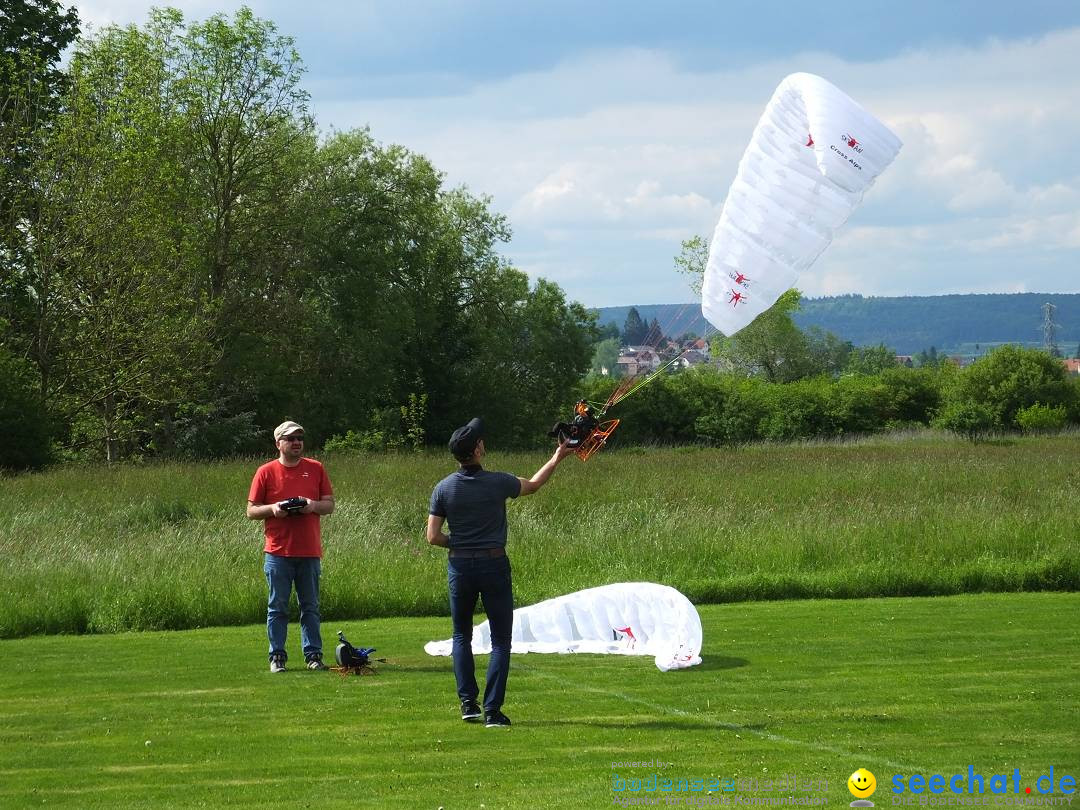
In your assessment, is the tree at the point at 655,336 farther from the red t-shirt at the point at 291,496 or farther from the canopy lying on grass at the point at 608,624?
the red t-shirt at the point at 291,496

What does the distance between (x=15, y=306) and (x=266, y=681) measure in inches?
931

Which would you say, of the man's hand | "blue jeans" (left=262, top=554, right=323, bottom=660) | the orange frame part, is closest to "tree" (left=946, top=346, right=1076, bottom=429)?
the orange frame part

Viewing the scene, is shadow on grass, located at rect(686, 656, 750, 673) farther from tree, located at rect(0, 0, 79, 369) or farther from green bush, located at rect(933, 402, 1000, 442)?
green bush, located at rect(933, 402, 1000, 442)

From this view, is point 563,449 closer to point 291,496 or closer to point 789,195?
point 291,496

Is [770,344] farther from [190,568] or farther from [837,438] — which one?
[190,568]

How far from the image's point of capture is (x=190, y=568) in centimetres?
1399

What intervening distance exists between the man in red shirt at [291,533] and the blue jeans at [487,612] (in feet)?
6.64

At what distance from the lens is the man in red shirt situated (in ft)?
31.3

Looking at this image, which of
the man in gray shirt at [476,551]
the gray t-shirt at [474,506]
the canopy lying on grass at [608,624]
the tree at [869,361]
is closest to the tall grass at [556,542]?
the canopy lying on grass at [608,624]

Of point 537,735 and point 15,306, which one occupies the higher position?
point 15,306

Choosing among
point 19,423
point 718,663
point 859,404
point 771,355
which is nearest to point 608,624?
point 718,663

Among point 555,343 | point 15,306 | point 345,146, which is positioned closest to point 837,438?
point 555,343

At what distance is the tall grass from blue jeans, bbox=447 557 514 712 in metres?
5.55

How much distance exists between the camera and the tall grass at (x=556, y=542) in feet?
43.3
